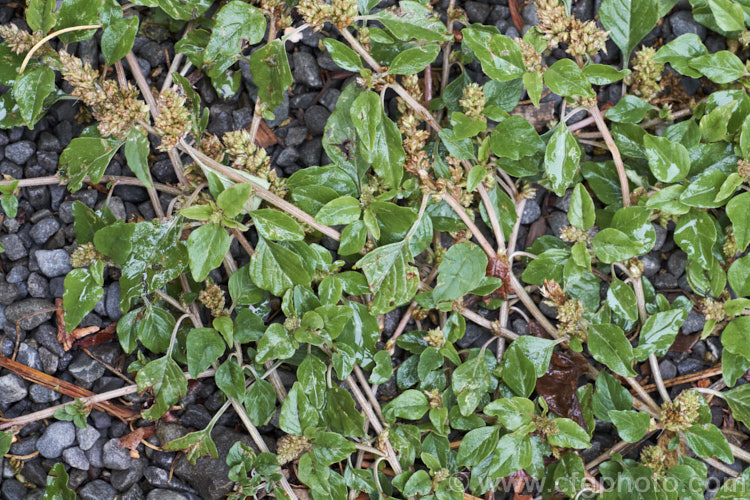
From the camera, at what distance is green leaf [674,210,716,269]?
229 centimetres

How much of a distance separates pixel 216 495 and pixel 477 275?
4.03 ft

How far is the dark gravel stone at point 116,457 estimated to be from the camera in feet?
7.63

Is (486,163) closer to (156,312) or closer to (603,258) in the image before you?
(603,258)

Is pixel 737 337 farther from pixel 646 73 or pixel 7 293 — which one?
pixel 7 293

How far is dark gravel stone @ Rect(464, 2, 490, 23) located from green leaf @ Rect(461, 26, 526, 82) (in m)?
0.41

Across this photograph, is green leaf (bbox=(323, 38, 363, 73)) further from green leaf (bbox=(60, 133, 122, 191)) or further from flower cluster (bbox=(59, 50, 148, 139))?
green leaf (bbox=(60, 133, 122, 191))

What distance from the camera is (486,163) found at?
240 cm

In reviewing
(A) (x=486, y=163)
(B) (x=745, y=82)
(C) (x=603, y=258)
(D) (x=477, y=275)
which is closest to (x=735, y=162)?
(B) (x=745, y=82)

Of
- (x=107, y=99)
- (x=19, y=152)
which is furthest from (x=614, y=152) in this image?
(x=19, y=152)

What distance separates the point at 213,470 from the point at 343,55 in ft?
5.04

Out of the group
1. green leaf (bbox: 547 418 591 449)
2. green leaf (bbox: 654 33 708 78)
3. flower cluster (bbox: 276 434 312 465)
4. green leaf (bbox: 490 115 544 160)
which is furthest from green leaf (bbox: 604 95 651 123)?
flower cluster (bbox: 276 434 312 465)

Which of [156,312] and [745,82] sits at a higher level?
[745,82]

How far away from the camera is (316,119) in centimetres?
252

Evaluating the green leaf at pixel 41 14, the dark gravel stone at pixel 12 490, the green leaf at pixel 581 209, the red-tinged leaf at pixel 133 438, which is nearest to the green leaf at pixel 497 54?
the green leaf at pixel 581 209
